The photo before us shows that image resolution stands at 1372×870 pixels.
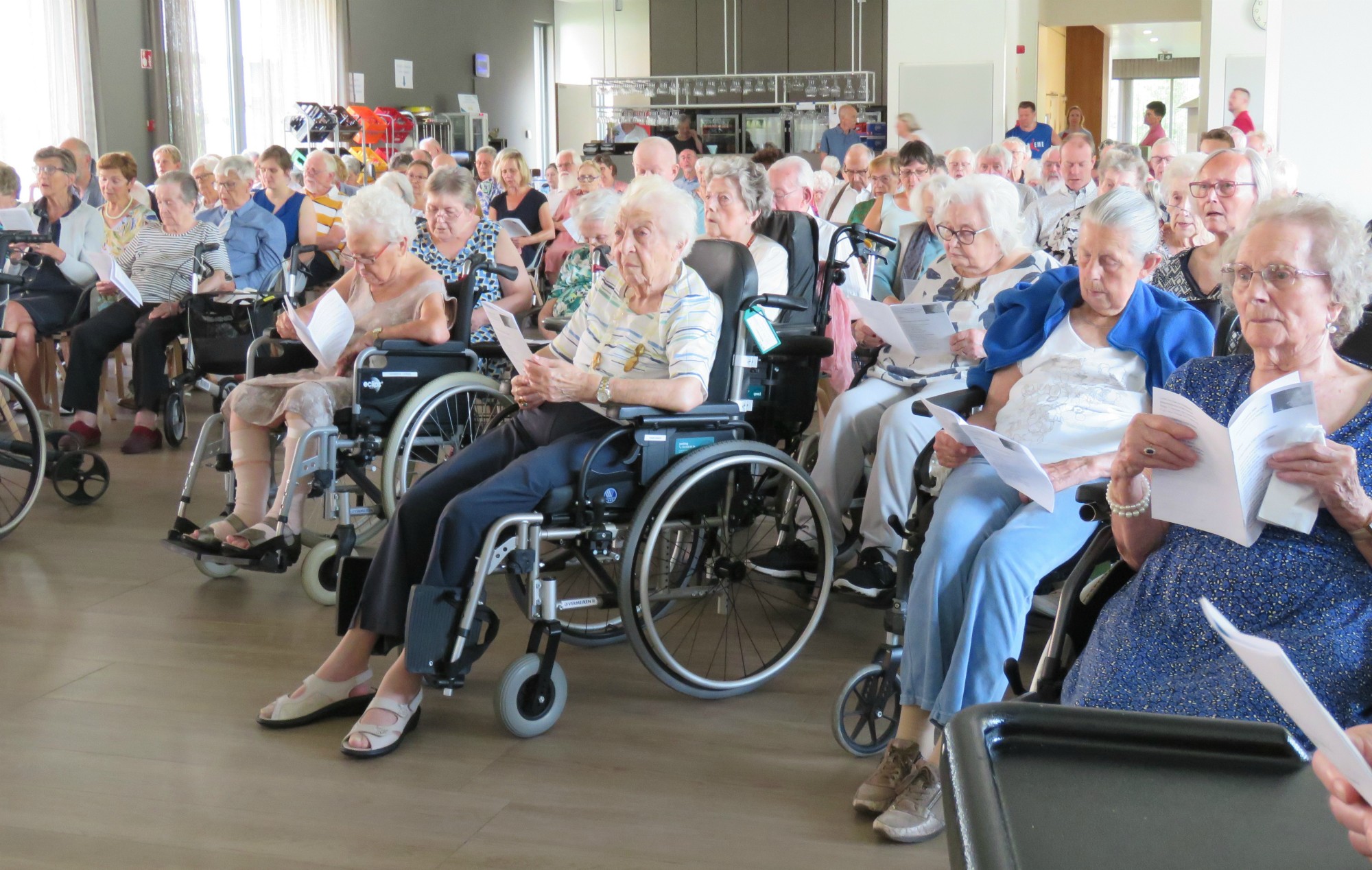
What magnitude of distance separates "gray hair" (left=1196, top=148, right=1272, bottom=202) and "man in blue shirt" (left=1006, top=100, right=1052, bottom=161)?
881 cm

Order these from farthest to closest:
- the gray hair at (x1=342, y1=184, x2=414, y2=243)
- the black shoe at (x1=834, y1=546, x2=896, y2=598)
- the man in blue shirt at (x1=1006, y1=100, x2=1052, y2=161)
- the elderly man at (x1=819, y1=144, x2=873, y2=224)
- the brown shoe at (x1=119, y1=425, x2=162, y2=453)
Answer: the man in blue shirt at (x1=1006, y1=100, x2=1052, y2=161) < the elderly man at (x1=819, y1=144, x2=873, y2=224) < the brown shoe at (x1=119, y1=425, x2=162, y2=453) < the gray hair at (x1=342, y1=184, x2=414, y2=243) < the black shoe at (x1=834, y1=546, x2=896, y2=598)

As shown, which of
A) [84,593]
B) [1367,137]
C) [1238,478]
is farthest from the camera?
[1367,137]

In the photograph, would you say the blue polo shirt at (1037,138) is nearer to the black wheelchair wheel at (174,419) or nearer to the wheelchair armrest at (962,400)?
the black wheelchair wheel at (174,419)

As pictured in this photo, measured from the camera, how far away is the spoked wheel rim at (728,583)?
2.71 metres

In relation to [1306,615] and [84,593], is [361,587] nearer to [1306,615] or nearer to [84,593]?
[84,593]

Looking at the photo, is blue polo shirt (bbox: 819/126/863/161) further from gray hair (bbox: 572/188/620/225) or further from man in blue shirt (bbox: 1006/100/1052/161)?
gray hair (bbox: 572/188/620/225)

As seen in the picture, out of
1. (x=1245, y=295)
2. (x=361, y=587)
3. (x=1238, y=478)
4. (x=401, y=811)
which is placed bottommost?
(x=401, y=811)

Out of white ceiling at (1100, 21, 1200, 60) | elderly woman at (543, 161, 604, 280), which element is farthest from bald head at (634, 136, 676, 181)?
white ceiling at (1100, 21, 1200, 60)

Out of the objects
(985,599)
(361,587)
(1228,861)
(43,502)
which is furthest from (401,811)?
(43,502)

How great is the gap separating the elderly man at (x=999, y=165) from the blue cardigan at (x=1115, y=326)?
3653 mm

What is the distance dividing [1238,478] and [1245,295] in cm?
32

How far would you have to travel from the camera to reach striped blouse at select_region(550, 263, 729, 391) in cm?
276

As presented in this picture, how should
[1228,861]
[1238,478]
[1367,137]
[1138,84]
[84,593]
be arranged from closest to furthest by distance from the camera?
[1228,861]
[1238,478]
[84,593]
[1367,137]
[1138,84]

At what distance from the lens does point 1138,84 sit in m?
23.5
